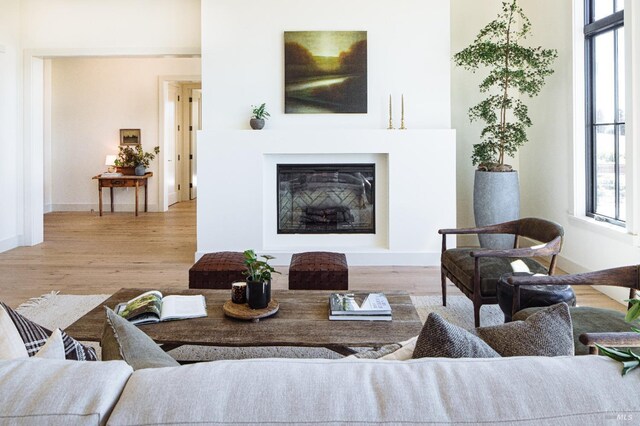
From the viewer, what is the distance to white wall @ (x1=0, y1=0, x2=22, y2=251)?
19.8 feet

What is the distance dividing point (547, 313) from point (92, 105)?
1054 centimetres

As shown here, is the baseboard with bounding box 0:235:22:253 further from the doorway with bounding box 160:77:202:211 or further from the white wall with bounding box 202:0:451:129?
the doorway with bounding box 160:77:202:211

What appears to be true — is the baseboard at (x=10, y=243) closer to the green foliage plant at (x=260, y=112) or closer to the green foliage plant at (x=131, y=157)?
the green foliage plant at (x=260, y=112)

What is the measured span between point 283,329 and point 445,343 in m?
1.33

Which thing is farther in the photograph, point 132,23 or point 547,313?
point 132,23

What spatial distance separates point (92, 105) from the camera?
33.2 feet

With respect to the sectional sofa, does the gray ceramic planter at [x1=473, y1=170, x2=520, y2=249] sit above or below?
above

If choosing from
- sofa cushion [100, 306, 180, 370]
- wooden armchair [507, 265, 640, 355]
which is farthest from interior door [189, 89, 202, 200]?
sofa cushion [100, 306, 180, 370]

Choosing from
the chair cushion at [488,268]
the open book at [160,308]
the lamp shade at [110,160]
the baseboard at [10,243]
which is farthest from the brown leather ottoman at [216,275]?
the lamp shade at [110,160]

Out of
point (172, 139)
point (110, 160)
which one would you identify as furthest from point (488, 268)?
point (172, 139)

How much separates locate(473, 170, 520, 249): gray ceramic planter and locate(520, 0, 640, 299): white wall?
45 cm

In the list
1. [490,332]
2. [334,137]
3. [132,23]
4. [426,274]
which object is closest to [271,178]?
[334,137]

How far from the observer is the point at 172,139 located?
1103 centimetres

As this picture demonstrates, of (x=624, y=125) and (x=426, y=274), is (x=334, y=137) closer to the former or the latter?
(x=426, y=274)
